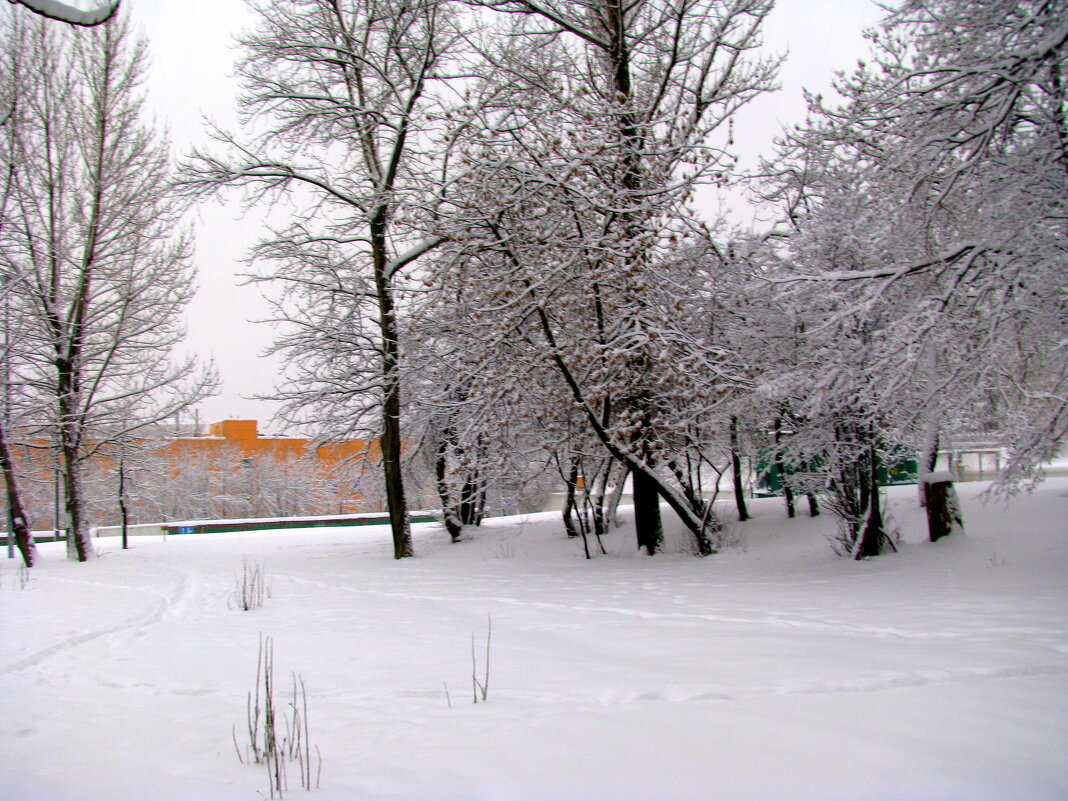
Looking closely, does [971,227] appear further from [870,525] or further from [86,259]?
[86,259]

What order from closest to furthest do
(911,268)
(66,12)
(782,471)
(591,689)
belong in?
(66,12)
(591,689)
(911,268)
(782,471)

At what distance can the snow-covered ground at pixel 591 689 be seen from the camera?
2.58 m

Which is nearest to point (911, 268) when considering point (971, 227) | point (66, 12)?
point (971, 227)

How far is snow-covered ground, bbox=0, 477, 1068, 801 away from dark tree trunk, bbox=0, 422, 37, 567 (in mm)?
7141

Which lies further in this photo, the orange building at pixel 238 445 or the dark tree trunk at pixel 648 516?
the orange building at pixel 238 445

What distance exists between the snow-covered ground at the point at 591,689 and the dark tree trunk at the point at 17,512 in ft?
23.4

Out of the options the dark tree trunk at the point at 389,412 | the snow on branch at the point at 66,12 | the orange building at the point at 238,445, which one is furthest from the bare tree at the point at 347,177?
the orange building at the point at 238,445

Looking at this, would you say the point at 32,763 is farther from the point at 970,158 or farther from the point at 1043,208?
the point at 1043,208

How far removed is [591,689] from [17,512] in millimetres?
15345

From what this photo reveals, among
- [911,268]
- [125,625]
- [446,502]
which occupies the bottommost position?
[125,625]

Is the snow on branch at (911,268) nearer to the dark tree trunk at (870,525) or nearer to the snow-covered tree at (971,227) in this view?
the snow-covered tree at (971,227)

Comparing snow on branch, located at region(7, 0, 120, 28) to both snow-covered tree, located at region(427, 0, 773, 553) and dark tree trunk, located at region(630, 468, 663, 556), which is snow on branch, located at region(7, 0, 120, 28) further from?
dark tree trunk, located at region(630, 468, 663, 556)

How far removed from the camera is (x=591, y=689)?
366 centimetres

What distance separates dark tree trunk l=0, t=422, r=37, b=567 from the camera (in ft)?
47.8
